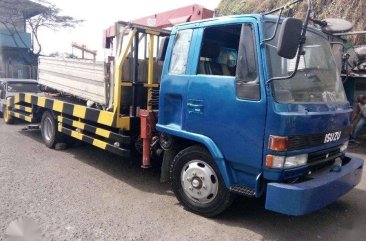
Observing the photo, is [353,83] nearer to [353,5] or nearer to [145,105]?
[353,5]

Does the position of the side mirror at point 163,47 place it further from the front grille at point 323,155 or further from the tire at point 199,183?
the front grille at point 323,155

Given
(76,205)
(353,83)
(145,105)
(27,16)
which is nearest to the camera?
(76,205)

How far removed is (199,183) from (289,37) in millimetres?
1921

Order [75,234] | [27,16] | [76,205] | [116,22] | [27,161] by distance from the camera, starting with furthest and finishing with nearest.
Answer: [27,16] → [27,161] → [116,22] → [76,205] → [75,234]

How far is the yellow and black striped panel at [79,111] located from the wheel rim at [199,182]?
130 cm

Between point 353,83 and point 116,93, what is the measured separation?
6656 mm

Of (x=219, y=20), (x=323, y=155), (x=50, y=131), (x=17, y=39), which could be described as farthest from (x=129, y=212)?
(x=17, y=39)

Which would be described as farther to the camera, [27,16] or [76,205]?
[27,16]

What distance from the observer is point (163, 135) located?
4578 mm

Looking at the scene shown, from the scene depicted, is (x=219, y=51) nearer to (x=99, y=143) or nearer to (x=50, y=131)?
(x=99, y=143)

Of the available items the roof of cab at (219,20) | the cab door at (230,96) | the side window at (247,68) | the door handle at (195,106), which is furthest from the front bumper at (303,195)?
the roof of cab at (219,20)

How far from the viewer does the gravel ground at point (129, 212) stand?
378 centimetres

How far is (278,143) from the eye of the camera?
11.0ft

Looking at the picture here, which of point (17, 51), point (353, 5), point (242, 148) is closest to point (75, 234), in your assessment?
point (242, 148)
